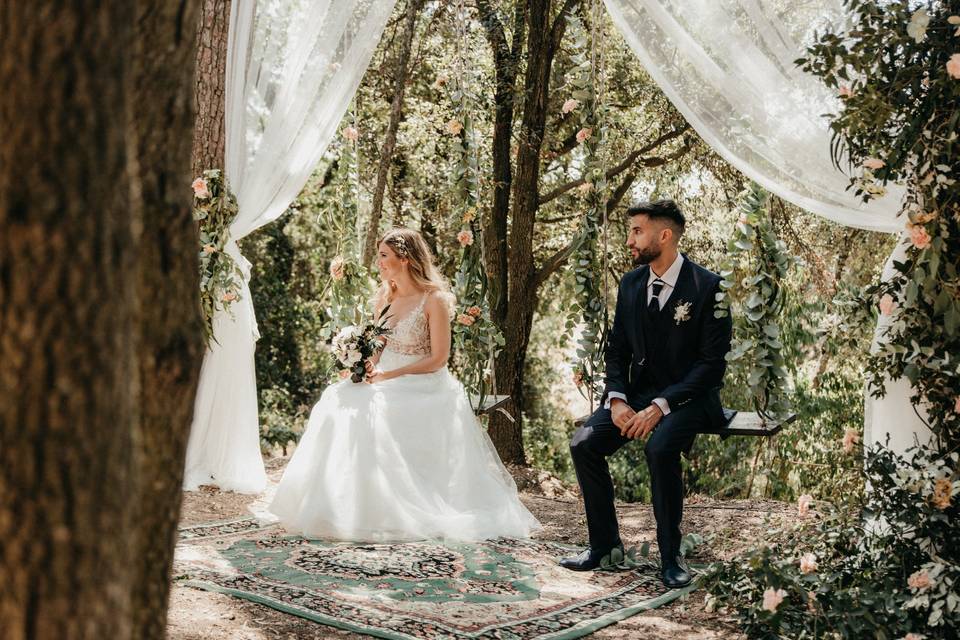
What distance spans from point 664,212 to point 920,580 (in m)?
1.89

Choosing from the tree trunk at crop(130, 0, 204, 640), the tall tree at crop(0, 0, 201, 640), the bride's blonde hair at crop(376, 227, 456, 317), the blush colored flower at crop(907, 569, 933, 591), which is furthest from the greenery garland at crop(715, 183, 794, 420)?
the tall tree at crop(0, 0, 201, 640)

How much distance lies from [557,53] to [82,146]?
7.04 meters

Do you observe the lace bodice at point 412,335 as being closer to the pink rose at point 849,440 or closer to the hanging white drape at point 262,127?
the hanging white drape at point 262,127

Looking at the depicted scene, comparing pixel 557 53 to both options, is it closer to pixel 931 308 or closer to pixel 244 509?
pixel 244 509

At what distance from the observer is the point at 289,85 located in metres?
4.88

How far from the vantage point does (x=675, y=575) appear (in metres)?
3.79

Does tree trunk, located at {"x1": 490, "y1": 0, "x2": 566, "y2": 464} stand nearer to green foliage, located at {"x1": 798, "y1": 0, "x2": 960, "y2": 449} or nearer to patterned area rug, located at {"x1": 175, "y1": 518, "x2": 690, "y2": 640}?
patterned area rug, located at {"x1": 175, "y1": 518, "x2": 690, "y2": 640}

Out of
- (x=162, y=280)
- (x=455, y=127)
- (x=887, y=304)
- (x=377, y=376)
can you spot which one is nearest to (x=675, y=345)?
(x=887, y=304)

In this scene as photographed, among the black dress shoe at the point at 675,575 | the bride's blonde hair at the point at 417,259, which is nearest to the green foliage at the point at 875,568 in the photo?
the black dress shoe at the point at 675,575

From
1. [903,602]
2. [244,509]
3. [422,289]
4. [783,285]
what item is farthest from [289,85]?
[903,602]

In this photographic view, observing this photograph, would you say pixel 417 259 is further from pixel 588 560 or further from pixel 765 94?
pixel 765 94

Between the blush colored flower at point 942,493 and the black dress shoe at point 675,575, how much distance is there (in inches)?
46.1

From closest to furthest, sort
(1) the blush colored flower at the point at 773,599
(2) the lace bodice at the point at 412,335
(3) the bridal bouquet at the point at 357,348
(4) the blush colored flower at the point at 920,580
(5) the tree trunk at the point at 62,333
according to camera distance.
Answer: (5) the tree trunk at the point at 62,333, (4) the blush colored flower at the point at 920,580, (1) the blush colored flower at the point at 773,599, (3) the bridal bouquet at the point at 357,348, (2) the lace bodice at the point at 412,335

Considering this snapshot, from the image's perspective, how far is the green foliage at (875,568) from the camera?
273cm
